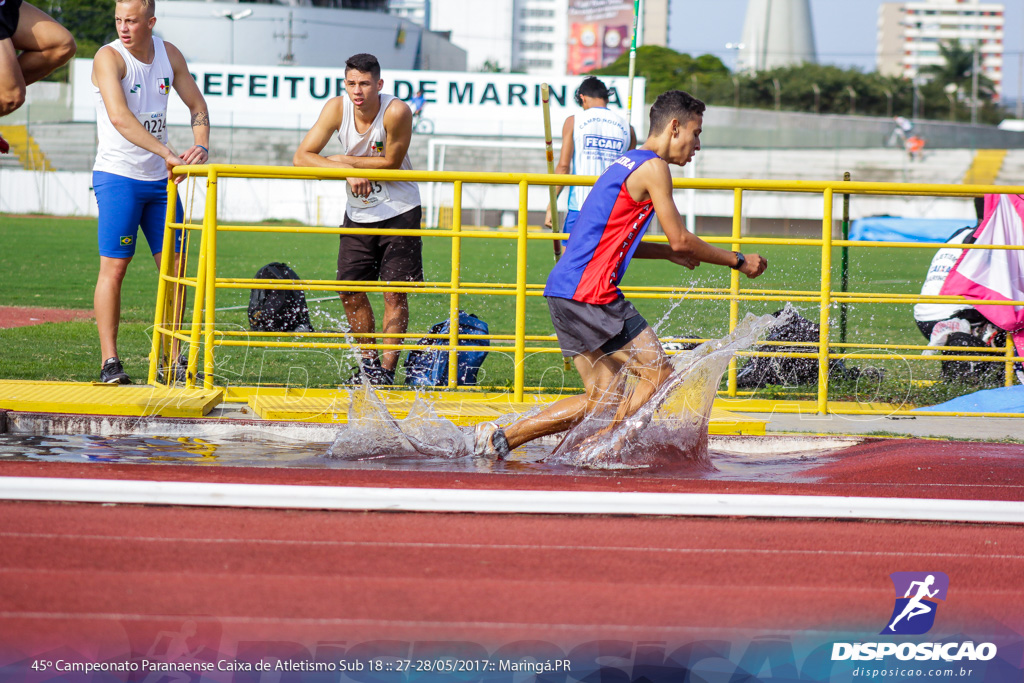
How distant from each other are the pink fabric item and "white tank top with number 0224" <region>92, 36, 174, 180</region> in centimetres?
513

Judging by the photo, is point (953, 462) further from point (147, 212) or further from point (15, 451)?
point (147, 212)

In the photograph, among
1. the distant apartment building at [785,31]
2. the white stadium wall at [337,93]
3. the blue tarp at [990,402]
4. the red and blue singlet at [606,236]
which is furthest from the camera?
the distant apartment building at [785,31]

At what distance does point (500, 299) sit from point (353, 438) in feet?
27.5

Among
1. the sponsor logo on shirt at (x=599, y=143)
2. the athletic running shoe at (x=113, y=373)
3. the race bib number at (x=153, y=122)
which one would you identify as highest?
the sponsor logo on shirt at (x=599, y=143)

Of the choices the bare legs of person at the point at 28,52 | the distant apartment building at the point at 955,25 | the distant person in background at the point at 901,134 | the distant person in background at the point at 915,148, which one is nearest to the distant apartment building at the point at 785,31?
the distant apartment building at the point at 955,25

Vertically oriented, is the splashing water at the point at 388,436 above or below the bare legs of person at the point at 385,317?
below

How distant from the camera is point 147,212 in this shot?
20.6ft

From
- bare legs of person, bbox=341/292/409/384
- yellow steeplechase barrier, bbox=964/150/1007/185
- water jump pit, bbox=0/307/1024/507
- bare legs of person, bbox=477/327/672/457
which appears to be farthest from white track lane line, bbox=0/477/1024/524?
yellow steeplechase barrier, bbox=964/150/1007/185

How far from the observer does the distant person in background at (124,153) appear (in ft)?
19.2

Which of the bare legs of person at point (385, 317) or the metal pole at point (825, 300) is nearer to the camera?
the metal pole at point (825, 300)

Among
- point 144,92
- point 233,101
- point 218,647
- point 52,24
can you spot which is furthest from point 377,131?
point 233,101

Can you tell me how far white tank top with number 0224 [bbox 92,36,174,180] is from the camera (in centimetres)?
598

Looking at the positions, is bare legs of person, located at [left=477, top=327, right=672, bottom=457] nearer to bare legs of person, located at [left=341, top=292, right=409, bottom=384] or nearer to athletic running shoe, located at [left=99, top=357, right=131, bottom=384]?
bare legs of person, located at [left=341, top=292, right=409, bottom=384]

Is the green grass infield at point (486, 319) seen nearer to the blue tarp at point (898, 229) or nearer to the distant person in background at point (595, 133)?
the blue tarp at point (898, 229)
